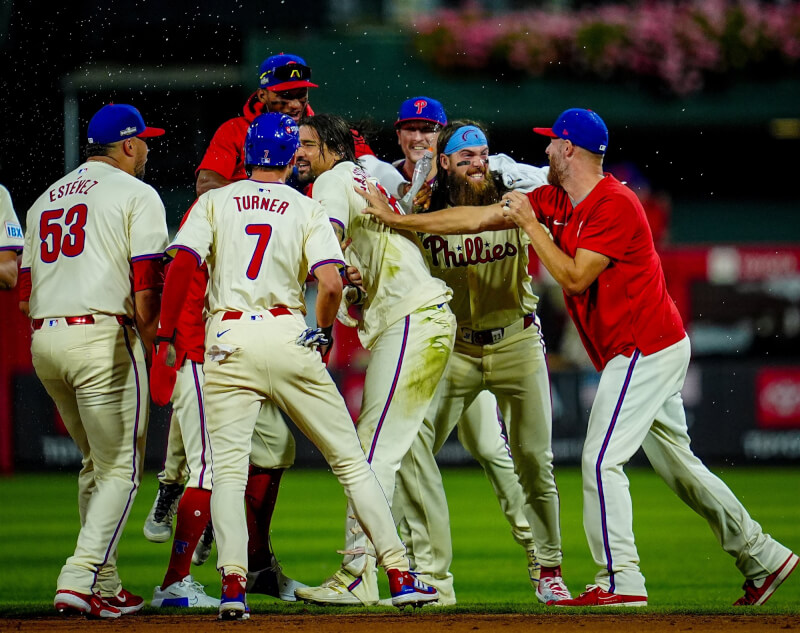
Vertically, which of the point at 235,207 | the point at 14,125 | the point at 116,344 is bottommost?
the point at 116,344

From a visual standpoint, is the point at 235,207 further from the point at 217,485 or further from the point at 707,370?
the point at 707,370

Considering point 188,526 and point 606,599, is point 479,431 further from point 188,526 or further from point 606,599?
point 188,526

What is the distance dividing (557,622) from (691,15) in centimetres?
1523

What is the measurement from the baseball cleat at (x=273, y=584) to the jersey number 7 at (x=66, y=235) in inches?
75.0

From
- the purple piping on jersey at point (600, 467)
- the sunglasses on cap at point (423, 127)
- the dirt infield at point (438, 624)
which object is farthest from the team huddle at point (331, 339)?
the sunglasses on cap at point (423, 127)

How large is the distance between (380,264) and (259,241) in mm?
908

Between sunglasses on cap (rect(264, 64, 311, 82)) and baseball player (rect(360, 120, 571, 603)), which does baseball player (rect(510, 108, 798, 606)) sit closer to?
baseball player (rect(360, 120, 571, 603))

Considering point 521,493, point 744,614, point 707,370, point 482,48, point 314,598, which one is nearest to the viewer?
point 744,614

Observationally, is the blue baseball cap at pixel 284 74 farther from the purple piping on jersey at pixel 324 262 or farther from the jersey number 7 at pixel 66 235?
the purple piping on jersey at pixel 324 262

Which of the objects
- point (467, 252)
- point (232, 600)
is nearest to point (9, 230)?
point (467, 252)

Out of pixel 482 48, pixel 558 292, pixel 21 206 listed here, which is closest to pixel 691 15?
pixel 482 48

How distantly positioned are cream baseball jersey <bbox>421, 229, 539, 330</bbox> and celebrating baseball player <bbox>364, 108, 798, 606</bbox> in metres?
0.39

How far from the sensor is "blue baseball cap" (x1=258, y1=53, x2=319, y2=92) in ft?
21.5

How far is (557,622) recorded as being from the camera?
5.22m
